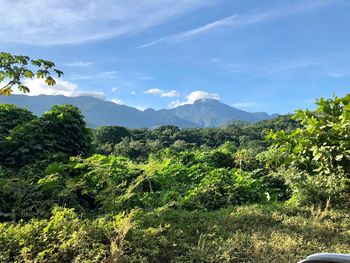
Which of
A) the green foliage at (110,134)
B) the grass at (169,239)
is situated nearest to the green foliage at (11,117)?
the grass at (169,239)

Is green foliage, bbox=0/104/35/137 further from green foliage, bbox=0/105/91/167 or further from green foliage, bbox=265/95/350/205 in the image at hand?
green foliage, bbox=265/95/350/205

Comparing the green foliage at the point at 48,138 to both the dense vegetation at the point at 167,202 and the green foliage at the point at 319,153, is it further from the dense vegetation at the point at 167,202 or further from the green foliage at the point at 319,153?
the green foliage at the point at 319,153

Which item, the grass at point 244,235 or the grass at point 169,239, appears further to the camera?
the grass at point 244,235

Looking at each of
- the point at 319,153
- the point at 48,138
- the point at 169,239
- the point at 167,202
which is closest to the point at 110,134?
the point at 48,138

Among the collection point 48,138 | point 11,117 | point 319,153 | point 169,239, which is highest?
point 11,117

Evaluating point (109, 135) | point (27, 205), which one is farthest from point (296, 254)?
point (109, 135)

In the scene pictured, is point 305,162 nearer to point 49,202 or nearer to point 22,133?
point 49,202

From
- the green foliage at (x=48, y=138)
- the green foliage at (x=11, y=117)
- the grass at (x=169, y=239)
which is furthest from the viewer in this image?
the green foliage at (x=11, y=117)

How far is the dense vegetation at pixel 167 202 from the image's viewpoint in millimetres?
4480

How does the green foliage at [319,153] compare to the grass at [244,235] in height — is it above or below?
above

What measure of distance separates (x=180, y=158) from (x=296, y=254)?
7.79 m

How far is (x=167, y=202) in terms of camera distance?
7047mm

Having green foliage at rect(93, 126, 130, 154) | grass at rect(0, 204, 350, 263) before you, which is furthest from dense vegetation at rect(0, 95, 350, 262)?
green foliage at rect(93, 126, 130, 154)

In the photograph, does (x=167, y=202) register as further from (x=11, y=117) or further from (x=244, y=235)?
(x=11, y=117)
